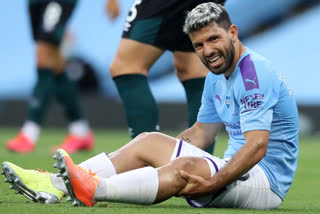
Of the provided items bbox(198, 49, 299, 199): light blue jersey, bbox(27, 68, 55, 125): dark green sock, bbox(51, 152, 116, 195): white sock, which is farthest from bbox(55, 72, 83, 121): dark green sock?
bbox(51, 152, 116, 195): white sock

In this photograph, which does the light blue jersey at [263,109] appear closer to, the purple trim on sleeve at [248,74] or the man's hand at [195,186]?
the purple trim on sleeve at [248,74]

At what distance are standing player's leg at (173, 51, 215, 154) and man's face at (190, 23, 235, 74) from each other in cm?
112

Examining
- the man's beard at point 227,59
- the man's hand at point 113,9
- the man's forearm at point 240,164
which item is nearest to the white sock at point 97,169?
the man's forearm at point 240,164

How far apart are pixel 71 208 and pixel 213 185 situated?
1.89 feet

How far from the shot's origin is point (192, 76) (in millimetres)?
3998

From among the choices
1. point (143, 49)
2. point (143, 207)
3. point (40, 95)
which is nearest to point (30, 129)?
point (40, 95)

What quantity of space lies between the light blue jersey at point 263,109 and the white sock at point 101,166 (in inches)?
22.3

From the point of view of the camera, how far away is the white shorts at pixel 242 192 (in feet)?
9.30

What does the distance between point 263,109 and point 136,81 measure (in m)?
1.17

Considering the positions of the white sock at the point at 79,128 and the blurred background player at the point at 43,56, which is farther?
the white sock at the point at 79,128

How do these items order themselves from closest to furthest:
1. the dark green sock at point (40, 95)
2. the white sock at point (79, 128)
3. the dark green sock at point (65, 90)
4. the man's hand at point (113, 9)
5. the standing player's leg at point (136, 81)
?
1. the standing player's leg at point (136, 81)
2. the man's hand at point (113, 9)
3. the dark green sock at point (40, 95)
4. the dark green sock at point (65, 90)
5. the white sock at point (79, 128)

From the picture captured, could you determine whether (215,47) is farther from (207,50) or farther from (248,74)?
(248,74)

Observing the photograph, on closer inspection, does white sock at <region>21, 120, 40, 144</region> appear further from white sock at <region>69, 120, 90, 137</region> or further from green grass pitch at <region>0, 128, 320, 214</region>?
white sock at <region>69, 120, 90, 137</region>

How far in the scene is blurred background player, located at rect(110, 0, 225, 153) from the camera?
12.3ft
